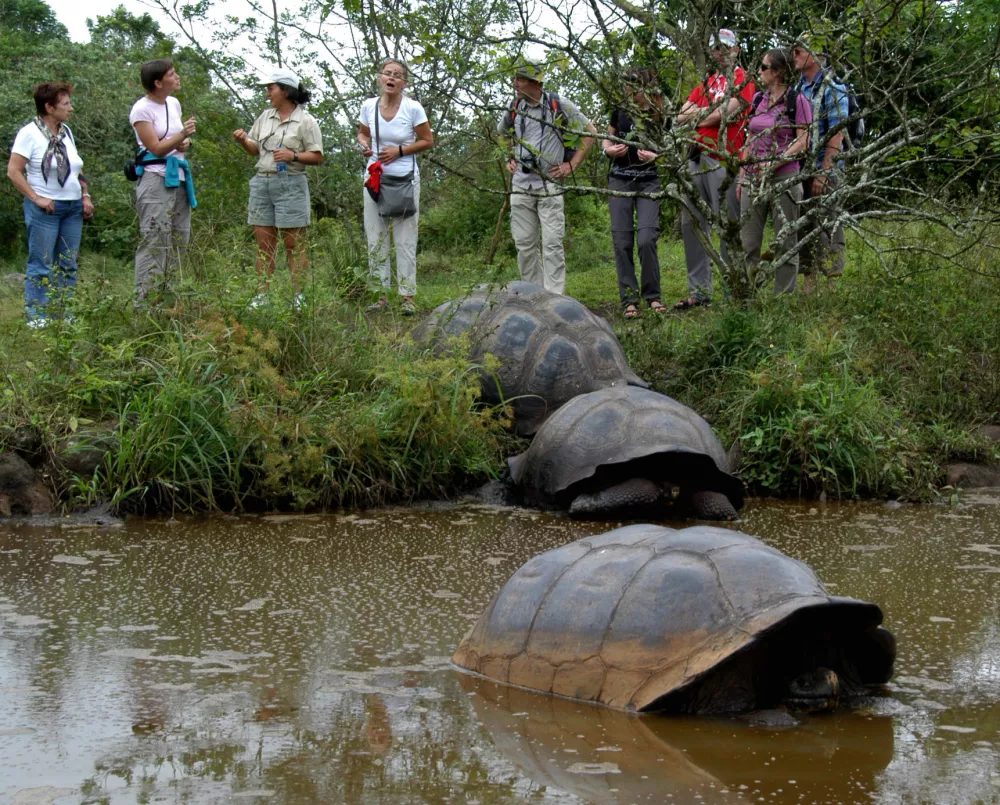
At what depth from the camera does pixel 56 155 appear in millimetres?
7207

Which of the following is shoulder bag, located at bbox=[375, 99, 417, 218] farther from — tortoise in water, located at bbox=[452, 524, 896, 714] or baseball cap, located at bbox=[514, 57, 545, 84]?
tortoise in water, located at bbox=[452, 524, 896, 714]

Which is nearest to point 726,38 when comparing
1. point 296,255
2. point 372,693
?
point 296,255

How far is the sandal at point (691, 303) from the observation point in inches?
304

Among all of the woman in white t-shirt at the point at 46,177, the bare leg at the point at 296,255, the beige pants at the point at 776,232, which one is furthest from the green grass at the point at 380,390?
the woman in white t-shirt at the point at 46,177

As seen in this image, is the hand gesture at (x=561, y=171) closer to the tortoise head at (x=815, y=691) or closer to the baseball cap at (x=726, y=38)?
the baseball cap at (x=726, y=38)

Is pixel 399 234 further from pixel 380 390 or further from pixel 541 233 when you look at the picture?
pixel 380 390

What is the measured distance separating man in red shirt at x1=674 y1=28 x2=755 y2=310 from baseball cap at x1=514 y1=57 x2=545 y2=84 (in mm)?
828

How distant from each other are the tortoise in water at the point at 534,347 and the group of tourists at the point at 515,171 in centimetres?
55

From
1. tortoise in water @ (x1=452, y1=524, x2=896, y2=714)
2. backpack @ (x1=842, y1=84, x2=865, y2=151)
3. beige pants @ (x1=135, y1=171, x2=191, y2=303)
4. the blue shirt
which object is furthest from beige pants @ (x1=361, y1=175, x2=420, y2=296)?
tortoise in water @ (x1=452, y1=524, x2=896, y2=714)

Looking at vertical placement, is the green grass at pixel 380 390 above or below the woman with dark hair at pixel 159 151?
below

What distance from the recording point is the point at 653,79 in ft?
21.5

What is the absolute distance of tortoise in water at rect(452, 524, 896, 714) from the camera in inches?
109

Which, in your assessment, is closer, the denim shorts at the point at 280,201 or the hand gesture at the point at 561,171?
the denim shorts at the point at 280,201

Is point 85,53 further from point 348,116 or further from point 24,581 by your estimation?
point 24,581
